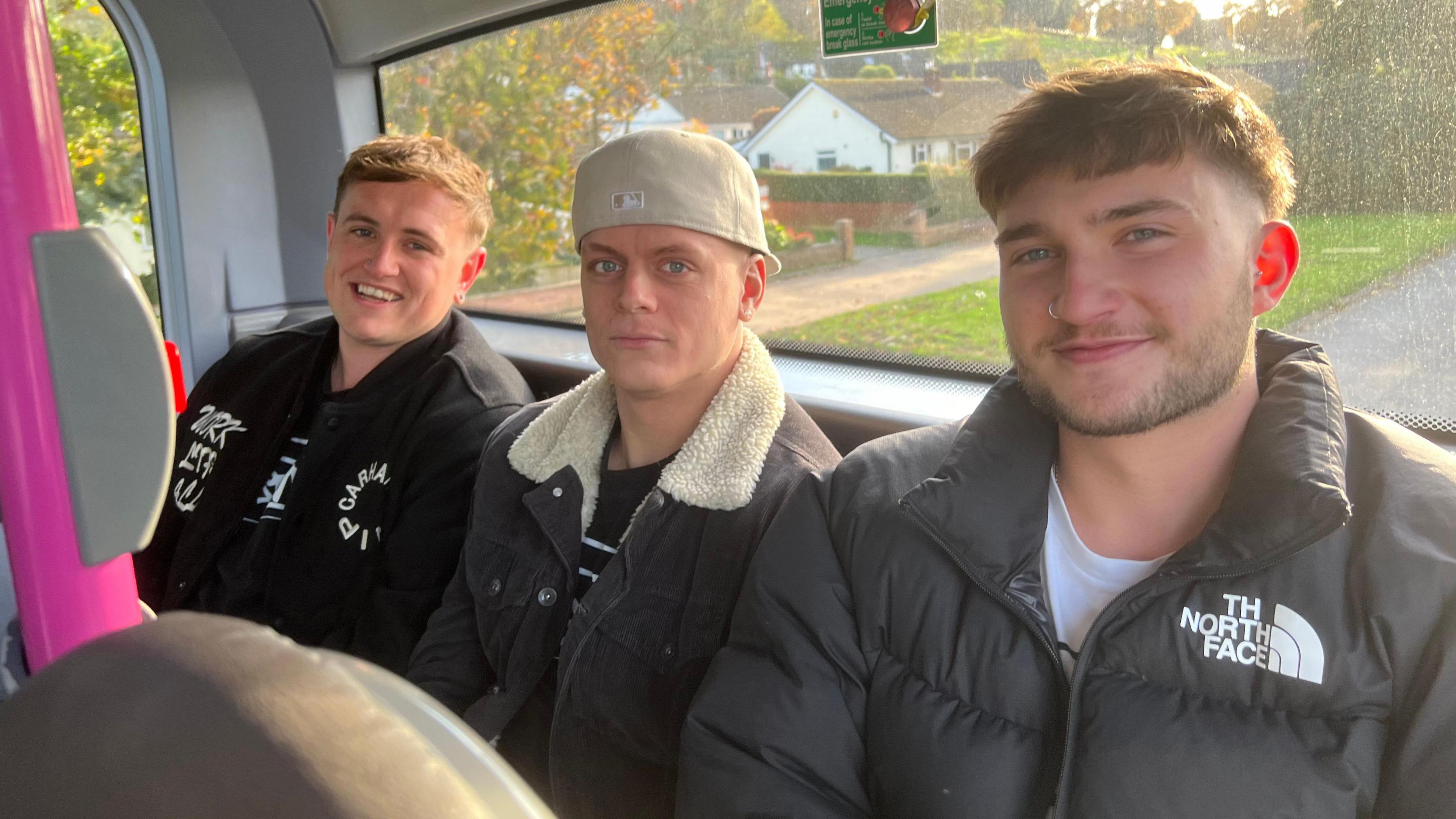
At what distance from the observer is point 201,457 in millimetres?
2672

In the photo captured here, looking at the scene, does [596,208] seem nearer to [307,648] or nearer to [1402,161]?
[1402,161]

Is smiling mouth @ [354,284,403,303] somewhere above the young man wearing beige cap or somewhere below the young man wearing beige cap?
above

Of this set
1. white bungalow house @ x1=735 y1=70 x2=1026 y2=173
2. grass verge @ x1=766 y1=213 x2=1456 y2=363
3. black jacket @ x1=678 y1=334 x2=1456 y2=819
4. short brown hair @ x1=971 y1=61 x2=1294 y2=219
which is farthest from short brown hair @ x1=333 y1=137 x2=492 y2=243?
short brown hair @ x1=971 y1=61 x2=1294 y2=219

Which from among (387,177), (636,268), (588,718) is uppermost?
(387,177)

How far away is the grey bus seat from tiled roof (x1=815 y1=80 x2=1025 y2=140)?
6.44ft

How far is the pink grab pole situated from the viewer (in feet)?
2.42

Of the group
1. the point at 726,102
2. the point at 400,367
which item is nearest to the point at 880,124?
the point at 726,102

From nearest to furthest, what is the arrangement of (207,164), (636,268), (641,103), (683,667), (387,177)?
(683,667)
(636,268)
(387,177)
(641,103)
(207,164)

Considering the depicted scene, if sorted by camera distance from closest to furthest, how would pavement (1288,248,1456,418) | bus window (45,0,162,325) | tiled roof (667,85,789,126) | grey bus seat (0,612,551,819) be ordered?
grey bus seat (0,612,551,819), pavement (1288,248,1456,418), tiled roof (667,85,789,126), bus window (45,0,162,325)

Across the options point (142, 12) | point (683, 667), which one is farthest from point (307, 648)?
point (142, 12)

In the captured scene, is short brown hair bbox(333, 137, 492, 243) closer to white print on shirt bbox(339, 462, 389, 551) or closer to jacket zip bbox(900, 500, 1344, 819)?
white print on shirt bbox(339, 462, 389, 551)

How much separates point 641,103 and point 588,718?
6.71 ft

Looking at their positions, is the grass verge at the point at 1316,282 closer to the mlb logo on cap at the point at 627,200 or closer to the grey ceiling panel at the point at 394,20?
the mlb logo on cap at the point at 627,200

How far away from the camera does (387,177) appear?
268 cm
